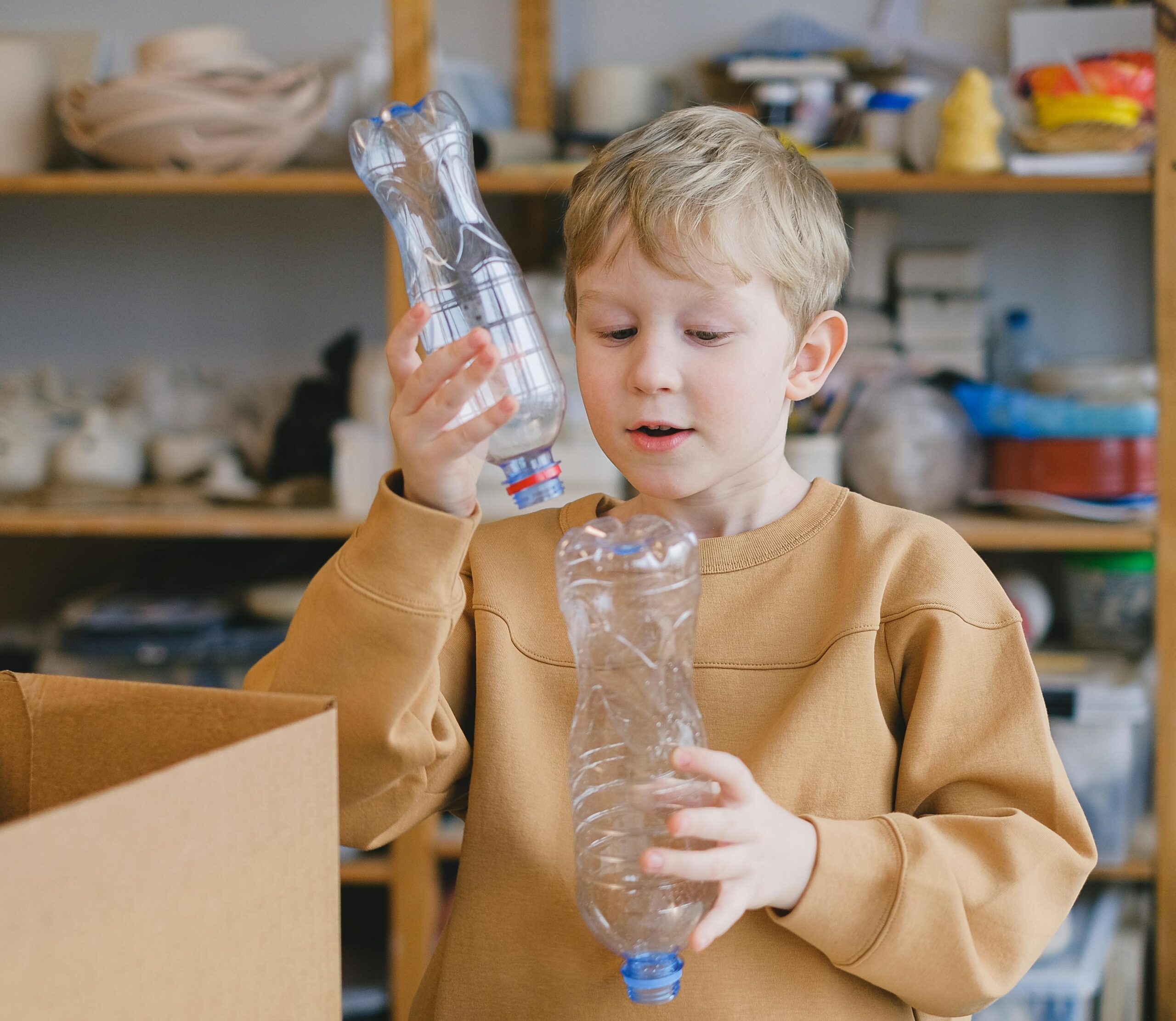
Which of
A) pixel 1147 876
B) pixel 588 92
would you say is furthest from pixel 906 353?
pixel 1147 876

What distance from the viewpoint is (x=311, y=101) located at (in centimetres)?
192

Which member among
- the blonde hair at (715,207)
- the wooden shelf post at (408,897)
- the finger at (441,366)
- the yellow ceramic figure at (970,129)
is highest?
the yellow ceramic figure at (970,129)

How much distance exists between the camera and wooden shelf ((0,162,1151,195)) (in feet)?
6.07

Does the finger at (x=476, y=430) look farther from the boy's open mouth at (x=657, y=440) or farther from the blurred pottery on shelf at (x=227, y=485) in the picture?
the blurred pottery on shelf at (x=227, y=485)

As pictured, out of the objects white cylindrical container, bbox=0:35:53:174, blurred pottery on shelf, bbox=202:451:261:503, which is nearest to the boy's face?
blurred pottery on shelf, bbox=202:451:261:503

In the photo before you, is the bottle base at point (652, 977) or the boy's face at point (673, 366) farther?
the boy's face at point (673, 366)

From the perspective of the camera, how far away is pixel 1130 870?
1922 millimetres

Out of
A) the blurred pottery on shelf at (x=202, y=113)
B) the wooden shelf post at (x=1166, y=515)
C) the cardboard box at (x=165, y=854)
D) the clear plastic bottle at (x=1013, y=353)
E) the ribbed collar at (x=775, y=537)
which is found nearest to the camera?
the cardboard box at (x=165, y=854)

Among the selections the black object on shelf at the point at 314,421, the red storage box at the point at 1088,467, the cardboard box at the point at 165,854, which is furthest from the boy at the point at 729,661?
the black object on shelf at the point at 314,421

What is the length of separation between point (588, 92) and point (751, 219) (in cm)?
136

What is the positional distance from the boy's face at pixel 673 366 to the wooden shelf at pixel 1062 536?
109 centimetres

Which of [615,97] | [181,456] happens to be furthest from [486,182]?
[181,456]

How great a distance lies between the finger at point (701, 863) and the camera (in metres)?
0.60

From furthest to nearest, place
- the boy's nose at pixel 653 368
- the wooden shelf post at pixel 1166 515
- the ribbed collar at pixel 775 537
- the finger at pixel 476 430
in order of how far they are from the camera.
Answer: the wooden shelf post at pixel 1166 515 → the ribbed collar at pixel 775 537 → the boy's nose at pixel 653 368 → the finger at pixel 476 430
